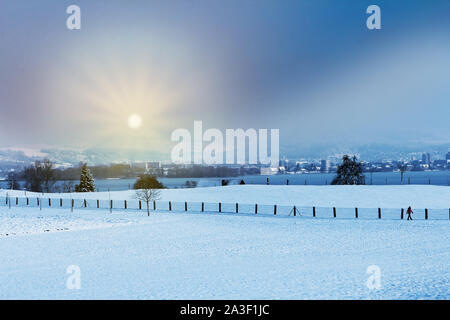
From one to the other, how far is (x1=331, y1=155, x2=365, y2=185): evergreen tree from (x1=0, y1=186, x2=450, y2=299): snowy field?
74497 millimetres

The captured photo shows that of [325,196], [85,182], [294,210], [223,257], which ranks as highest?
[85,182]

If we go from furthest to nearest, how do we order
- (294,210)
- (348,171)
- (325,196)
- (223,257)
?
1. (348,171)
2. (325,196)
3. (294,210)
4. (223,257)

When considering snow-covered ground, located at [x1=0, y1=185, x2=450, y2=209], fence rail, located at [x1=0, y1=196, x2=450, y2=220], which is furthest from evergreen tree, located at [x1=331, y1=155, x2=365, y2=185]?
fence rail, located at [x1=0, y1=196, x2=450, y2=220]

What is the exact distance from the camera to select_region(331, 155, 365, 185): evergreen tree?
107 metres

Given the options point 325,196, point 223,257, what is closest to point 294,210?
point 223,257

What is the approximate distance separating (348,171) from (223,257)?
308ft

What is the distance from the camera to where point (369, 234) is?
25766mm

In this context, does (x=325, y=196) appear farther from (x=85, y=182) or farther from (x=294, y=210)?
(x=85, y=182)

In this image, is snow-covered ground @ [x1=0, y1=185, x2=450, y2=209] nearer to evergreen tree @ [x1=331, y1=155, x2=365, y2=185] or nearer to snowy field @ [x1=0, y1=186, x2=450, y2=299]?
snowy field @ [x1=0, y1=186, x2=450, y2=299]

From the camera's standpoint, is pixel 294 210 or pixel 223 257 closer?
pixel 223 257

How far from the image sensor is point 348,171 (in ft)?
351

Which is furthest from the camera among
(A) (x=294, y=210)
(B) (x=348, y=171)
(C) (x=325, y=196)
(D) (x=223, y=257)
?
(B) (x=348, y=171)

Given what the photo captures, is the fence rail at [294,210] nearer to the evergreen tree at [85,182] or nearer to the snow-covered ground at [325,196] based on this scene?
the snow-covered ground at [325,196]
